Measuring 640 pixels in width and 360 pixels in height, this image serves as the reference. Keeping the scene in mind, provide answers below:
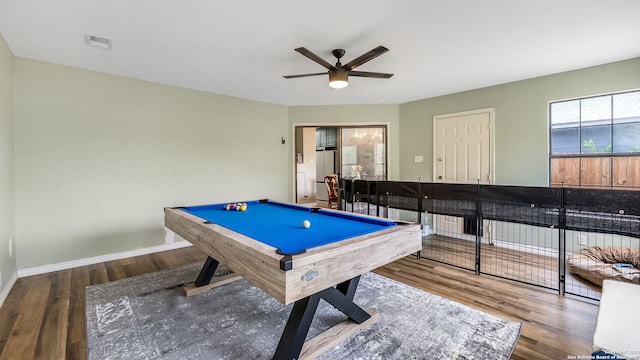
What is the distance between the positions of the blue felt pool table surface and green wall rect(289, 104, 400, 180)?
9.38 ft

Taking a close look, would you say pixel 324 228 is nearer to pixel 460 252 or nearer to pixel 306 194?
pixel 460 252

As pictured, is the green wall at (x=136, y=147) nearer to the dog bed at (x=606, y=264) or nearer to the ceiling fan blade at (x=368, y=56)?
the dog bed at (x=606, y=264)

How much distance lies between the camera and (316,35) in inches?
103

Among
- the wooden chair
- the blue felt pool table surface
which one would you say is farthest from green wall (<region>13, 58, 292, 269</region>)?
the wooden chair

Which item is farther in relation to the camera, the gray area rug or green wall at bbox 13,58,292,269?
green wall at bbox 13,58,292,269

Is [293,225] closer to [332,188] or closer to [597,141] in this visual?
[597,141]

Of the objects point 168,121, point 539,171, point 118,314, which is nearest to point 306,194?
point 168,121

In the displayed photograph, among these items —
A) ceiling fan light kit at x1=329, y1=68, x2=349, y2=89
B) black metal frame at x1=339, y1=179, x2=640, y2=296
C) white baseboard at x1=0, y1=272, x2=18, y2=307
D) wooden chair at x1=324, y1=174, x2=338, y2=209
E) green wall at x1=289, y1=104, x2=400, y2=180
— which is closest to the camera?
black metal frame at x1=339, y1=179, x2=640, y2=296

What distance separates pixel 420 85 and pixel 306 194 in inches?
196

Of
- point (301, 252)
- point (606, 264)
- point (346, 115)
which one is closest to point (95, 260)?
point (301, 252)

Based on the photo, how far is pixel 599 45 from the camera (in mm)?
2879

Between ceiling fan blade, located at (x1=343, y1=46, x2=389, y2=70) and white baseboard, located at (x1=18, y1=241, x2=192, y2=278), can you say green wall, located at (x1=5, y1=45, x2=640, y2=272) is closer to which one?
white baseboard, located at (x1=18, y1=241, x2=192, y2=278)

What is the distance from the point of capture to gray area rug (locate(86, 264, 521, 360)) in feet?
5.91

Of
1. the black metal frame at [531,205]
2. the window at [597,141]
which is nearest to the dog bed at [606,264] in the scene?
the black metal frame at [531,205]
